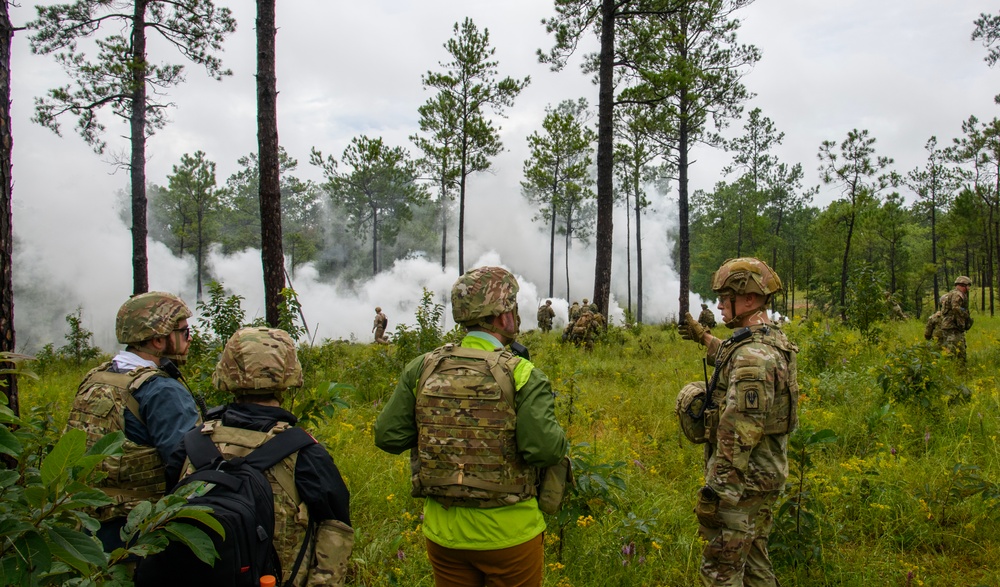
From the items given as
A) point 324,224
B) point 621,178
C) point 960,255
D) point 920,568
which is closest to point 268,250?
point 920,568

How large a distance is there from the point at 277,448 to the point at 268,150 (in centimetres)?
596

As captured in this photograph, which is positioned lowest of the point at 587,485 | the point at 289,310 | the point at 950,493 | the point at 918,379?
the point at 950,493

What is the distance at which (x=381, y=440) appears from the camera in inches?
96.1

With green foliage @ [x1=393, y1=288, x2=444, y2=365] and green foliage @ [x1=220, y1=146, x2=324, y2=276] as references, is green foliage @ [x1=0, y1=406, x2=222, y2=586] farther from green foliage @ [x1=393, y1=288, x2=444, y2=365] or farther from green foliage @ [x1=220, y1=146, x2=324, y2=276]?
green foliage @ [x1=220, y1=146, x2=324, y2=276]

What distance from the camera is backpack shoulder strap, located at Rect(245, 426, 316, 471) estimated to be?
6.08ft

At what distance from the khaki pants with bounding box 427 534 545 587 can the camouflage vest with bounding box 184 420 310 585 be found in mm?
614

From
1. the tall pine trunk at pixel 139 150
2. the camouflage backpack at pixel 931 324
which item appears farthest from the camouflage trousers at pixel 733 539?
the tall pine trunk at pixel 139 150

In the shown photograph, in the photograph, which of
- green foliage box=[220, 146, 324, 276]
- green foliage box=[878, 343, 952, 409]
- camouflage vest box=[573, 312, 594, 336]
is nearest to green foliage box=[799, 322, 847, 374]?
green foliage box=[878, 343, 952, 409]

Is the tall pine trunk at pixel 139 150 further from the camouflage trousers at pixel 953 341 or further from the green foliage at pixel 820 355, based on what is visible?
the camouflage trousers at pixel 953 341

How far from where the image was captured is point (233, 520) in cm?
161

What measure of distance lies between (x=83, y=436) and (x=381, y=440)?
4.55 feet

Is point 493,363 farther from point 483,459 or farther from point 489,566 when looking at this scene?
point 489,566

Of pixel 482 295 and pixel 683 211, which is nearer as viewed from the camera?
pixel 482 295

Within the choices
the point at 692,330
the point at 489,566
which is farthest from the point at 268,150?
the point at 489,566
